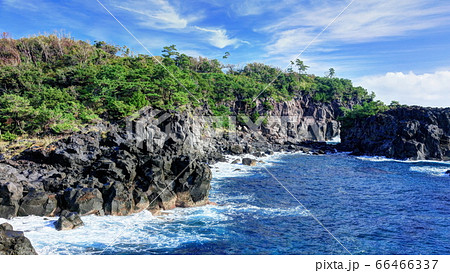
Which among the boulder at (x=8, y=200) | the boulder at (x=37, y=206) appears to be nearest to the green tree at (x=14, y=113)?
the boulder at (x=8, y=200)

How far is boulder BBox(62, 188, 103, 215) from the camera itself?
709 inches

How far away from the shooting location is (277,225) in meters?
18.6

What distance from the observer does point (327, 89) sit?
103 m

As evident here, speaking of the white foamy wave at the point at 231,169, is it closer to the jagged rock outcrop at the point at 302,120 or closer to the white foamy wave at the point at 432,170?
the white foamy wave at the point at 432,170

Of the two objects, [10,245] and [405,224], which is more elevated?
[10,245]

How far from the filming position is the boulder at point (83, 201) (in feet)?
59.1

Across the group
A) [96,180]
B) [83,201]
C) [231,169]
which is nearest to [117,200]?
[83,201]

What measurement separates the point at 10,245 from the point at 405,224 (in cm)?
2382

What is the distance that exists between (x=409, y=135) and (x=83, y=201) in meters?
62.6

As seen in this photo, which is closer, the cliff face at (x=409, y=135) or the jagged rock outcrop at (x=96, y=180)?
the jagged rock outcrop at (x=96, y=180)

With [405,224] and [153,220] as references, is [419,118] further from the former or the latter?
[153,220]

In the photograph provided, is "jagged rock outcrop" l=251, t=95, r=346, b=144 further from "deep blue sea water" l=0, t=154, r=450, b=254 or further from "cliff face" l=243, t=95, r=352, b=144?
"deep blue sea water" l=0, t=154, r=450, b=254

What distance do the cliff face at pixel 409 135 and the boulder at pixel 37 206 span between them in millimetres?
60786

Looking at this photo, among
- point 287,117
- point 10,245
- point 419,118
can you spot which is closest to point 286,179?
point 10,245
